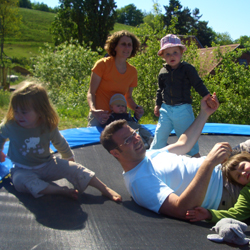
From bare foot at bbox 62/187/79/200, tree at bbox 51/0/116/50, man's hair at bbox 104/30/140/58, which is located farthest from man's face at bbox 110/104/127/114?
tree at bbox 51/0/116/50

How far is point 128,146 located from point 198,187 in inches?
15.6

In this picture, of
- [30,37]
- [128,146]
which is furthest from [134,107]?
[30,37]

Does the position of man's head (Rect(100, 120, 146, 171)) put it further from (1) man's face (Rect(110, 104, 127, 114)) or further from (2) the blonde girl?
(1) man's face (Rect(110, 104, 127, 114))

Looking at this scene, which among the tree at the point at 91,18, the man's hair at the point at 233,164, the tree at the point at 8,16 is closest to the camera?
the man's hair at the point at 233,164

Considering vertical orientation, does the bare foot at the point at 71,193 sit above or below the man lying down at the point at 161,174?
below

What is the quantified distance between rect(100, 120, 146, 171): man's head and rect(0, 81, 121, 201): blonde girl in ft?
0.94

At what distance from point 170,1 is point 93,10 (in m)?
15.1

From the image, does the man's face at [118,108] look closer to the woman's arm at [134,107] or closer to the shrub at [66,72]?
the woman's arm at [134,107]

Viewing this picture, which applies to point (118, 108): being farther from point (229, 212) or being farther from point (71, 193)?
point (229, 212)

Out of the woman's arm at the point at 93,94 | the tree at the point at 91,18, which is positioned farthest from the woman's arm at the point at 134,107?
the tree at the point at 91,18

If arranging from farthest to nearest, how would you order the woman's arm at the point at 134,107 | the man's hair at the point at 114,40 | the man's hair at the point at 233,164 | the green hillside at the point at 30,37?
the green hillside at the point at 30,37 < the woman's arm at the point at 134,107 < the man's hair at the point at 114,40 < the man's hair at the point at 233,164

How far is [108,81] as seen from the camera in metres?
2.94

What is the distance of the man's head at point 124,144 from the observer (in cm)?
137

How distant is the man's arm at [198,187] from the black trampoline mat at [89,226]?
10 centimetres
